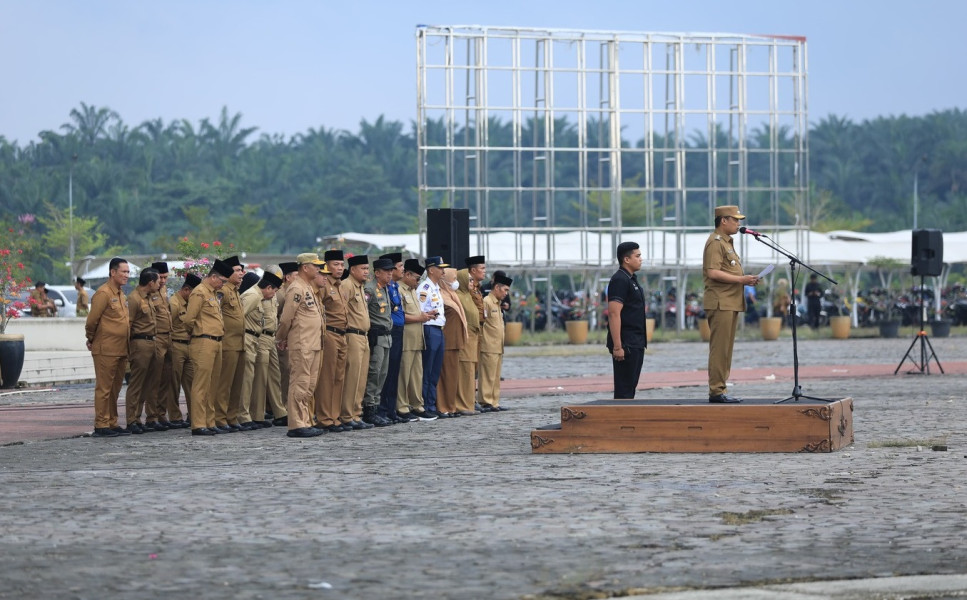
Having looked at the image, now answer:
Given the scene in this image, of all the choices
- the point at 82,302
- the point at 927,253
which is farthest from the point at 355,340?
the point at 82,302

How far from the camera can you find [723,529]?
344 inches

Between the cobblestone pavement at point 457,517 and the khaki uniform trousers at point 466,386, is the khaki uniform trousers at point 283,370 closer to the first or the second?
the khaki uniform trousers at point 466,386

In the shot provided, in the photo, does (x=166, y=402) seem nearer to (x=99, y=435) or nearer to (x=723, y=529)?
(x=99, y=435)

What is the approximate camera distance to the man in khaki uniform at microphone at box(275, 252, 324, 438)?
1542 cm

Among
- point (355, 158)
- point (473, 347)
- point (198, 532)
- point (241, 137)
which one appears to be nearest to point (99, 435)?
point (473, 347)

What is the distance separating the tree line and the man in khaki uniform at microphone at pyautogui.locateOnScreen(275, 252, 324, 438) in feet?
236

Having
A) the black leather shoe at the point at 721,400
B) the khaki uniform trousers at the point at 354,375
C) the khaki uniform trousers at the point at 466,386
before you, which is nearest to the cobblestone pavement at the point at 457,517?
the black leather shoe at the point at 721,400

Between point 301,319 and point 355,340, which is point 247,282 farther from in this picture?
point 301,319

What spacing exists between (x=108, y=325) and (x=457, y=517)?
7.80 meters

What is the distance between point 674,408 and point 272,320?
577cm

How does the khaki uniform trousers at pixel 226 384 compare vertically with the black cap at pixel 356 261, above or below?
below

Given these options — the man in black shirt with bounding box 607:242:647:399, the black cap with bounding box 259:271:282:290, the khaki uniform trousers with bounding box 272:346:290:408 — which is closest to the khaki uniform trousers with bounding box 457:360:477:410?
the khaki uniform trousers with bounding box 272:346:290:408

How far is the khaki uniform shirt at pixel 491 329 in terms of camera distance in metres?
19.2

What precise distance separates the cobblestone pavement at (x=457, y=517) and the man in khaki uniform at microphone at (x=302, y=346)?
518 mm
